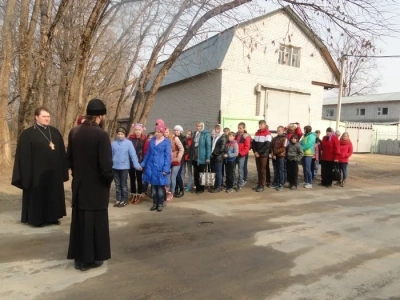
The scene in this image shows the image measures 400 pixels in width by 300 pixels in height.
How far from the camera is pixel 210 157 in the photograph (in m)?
9.36

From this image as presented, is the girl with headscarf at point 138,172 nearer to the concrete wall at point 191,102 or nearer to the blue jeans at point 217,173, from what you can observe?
the blue jeans at point 217,173

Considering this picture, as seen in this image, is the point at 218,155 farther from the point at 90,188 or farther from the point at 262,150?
the point at 90,188

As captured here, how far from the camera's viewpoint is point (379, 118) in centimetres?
4031

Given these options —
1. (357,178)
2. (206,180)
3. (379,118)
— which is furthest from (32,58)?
(379,118)

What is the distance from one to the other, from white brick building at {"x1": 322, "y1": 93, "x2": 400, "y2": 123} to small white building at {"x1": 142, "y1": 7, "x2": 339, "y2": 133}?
1950cm

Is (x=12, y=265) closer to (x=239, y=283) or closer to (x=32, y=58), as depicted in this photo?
(x=239, y=283)

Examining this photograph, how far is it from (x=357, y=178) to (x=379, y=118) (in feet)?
99.5

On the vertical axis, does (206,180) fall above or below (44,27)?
below

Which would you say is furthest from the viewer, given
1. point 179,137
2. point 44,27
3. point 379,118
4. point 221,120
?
point 379,118

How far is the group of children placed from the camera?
7.32 meters

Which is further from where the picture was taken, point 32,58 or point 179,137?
point 32,58

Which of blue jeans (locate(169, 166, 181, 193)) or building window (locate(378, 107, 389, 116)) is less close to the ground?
building window (locate(378, 107, 389, 116))

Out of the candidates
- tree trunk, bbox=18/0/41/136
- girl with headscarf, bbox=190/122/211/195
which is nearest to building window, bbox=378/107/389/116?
girl with headscarf, bbox=190/122/211/195

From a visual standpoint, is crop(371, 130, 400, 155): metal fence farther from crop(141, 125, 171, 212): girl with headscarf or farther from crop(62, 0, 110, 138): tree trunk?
crop(141, 125, 171, 212): girl with headscarf
